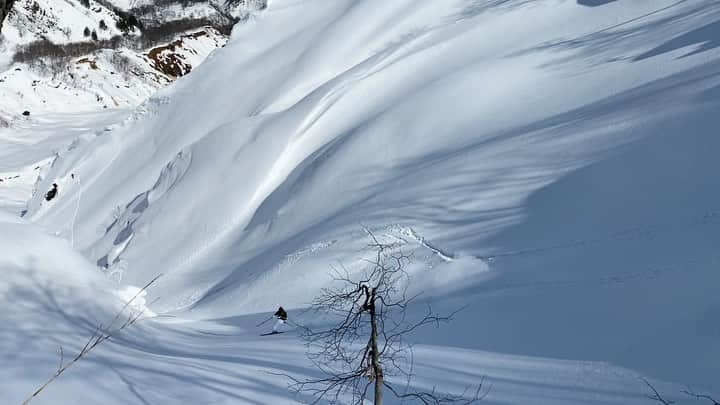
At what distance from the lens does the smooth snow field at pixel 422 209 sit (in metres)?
3.99

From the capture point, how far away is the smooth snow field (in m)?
3.99

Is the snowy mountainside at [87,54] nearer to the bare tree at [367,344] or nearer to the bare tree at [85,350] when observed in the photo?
the bare tree at [367,344]

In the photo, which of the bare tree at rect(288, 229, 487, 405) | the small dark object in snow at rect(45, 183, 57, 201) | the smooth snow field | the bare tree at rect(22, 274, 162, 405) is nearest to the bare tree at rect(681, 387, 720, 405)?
the smooth snow field

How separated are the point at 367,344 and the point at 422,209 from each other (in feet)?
11.7

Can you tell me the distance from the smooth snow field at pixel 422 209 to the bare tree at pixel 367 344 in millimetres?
123

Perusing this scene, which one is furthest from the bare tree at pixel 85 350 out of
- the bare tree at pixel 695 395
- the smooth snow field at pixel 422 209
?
the bare tree at pixel 695 395

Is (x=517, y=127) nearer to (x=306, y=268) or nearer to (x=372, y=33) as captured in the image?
(x=306, y=268)

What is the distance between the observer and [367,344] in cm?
336

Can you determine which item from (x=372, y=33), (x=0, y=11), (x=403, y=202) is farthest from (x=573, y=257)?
(x=372, y=33)

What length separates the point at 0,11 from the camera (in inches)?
95.6

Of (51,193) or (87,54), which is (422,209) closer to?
(51,193)

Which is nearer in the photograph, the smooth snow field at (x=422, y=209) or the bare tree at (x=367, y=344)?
the bare tree at (x=367, y=344)

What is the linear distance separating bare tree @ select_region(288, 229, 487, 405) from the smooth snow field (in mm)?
123

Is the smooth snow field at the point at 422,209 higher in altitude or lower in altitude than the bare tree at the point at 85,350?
lower
